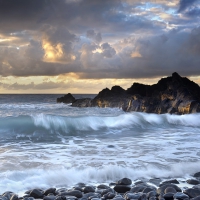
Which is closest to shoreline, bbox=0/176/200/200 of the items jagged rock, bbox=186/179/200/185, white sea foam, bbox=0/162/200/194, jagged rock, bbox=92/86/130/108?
jagged rock, bbox=186/179/200/185

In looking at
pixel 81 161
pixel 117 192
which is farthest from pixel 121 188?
pixel 81 161

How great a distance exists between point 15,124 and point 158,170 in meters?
12.2

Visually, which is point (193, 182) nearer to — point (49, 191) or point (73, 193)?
point (73, 193)

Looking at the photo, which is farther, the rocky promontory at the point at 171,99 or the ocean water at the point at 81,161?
the rocky promontory at the point at 171,99

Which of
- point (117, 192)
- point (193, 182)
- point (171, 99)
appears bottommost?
point (117, 192)

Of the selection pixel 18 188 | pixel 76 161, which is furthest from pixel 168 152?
pixel 18 188

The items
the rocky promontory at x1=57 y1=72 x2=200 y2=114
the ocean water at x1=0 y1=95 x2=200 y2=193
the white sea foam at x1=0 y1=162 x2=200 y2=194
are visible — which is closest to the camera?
the white sea foam at x1=0 y1=162 x2=200 y2=194

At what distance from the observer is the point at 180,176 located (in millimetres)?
7367

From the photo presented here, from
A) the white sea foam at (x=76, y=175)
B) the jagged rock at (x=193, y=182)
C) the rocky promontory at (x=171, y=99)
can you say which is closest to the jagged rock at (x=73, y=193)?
the white sea foam at (x=76, y=175)

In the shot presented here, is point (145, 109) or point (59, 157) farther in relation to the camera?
point (145, 109)

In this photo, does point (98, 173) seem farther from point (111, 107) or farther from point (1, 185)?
point (111, 107)

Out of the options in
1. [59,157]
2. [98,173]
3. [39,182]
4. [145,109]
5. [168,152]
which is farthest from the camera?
[145,109]

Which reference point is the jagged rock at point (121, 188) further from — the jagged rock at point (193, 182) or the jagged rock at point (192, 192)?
the jagged rock at point (193, 182)

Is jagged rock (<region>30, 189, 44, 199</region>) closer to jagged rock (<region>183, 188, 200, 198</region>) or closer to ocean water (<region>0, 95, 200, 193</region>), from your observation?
ocean water (<region>0, 95, 200, 193</region>)
